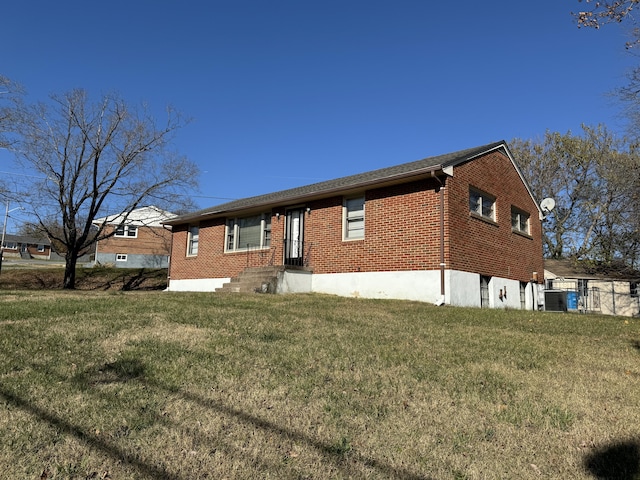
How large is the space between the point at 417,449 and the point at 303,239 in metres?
12.1

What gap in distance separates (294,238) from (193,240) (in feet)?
20.6

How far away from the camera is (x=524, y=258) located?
16.4m

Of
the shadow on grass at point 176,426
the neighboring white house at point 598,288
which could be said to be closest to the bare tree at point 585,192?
the neighboring white house at point 598,288

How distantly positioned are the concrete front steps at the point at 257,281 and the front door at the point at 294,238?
1.12m

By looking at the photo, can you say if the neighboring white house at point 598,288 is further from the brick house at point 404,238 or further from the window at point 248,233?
the window at point 248,233

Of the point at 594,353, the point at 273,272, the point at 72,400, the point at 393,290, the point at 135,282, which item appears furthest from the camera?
the point at 135,282

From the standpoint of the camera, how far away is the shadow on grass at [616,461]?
9.81 feet

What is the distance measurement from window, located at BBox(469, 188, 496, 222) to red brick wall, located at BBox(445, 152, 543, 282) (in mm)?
162

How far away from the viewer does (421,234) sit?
1219cm

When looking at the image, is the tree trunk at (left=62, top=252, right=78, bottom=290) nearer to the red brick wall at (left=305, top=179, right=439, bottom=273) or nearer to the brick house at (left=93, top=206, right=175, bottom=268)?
the red brick wall at (left=305, top=179, right=439, bottom=273)

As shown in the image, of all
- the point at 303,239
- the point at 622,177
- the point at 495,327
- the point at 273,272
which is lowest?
the point at 495,327

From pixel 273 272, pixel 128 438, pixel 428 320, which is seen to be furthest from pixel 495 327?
pixel 273 272

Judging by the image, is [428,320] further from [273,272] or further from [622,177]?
[622,177]

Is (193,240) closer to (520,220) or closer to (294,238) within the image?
(294,238)
